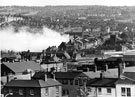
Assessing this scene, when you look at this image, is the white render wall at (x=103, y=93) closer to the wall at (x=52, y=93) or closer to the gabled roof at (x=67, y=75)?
the wall at (x=52, y=93)

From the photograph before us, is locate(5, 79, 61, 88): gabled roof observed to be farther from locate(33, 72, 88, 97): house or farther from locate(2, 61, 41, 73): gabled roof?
locate(2, 61, 41, 73): gabled roof

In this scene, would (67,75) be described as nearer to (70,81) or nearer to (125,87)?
(70,81)

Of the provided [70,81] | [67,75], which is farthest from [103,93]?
[67,75]

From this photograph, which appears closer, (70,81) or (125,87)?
(125,87)

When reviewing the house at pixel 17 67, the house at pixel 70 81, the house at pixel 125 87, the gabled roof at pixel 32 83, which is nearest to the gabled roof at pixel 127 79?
the house at pixel 125 87

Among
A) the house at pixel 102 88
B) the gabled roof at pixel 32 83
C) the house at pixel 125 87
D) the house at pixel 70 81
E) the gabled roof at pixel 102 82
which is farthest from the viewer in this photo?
the house at pixel 70 81

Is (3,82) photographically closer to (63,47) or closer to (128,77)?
(128,77)
